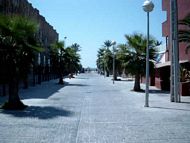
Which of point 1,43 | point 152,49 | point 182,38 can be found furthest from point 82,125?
point 152,49

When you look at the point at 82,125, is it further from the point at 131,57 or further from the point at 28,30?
the point at 131,57

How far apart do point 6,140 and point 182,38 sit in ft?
53.6

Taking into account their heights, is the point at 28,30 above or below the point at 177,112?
above

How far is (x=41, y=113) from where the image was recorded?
16281 mm

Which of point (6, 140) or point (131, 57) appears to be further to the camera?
point (131, 57)

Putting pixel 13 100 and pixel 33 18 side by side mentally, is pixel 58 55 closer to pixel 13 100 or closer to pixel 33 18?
pixel 33 18

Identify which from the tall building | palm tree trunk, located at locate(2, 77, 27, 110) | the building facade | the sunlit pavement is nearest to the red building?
the building facade

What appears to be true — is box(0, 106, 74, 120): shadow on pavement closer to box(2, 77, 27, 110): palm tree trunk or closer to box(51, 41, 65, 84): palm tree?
box(2, 77, 27, 110): palm tree trunk

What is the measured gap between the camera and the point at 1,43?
17.4 m

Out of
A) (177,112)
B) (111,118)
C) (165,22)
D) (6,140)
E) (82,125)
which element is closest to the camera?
(6,140)

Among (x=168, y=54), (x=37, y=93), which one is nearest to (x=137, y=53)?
(x=168, y=54)

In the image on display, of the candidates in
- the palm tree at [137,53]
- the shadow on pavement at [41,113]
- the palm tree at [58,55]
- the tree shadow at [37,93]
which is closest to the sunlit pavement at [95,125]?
the shadow on pavement at [41,113]

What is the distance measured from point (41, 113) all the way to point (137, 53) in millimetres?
16294

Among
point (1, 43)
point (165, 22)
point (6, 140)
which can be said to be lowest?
point (6, 140)
